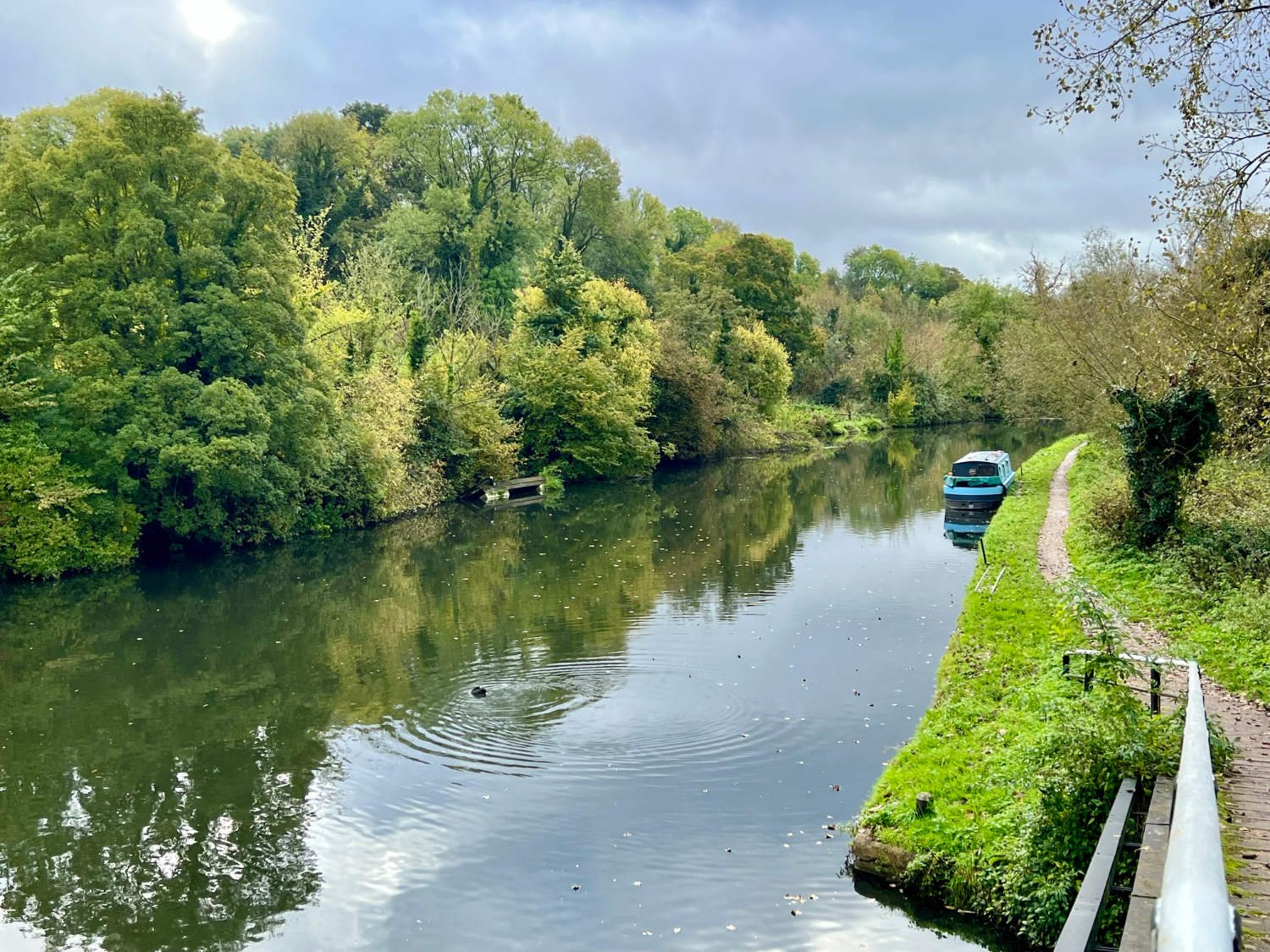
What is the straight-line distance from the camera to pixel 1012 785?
944cm

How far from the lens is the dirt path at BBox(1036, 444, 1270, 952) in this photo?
595cm

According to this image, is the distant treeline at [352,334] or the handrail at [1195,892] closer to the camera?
the handrail at [1195,892]

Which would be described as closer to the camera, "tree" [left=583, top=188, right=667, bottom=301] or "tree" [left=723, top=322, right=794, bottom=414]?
"tree" [left=723, top=322, right=794, bottom=414]

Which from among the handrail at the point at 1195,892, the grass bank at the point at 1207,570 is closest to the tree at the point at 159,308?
the grass bank at the point at 1207,570

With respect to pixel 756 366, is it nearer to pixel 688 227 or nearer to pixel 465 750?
pixel 688 227

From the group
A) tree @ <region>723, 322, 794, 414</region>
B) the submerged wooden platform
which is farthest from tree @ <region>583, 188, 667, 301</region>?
the submerged wooden platform

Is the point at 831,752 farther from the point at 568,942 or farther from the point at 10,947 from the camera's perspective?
the point at 10,947

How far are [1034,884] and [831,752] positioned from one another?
4.63 metres

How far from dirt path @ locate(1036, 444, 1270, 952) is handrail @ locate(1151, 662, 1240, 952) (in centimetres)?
445

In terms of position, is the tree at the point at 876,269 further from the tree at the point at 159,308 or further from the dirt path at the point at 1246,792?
the dirt path at the point at 1246,792

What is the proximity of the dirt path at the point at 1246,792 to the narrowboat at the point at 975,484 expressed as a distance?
18.9m

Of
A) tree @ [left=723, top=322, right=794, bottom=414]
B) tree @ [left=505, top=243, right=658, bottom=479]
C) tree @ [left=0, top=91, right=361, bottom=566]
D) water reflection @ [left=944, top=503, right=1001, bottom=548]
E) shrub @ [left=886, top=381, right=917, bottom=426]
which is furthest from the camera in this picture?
shrub @ [left=886, top=381, right=917, bottom=426]

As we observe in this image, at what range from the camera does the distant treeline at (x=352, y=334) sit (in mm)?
25453

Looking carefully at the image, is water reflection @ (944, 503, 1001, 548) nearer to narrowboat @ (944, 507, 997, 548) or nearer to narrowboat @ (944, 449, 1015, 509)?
narrowboat @ (944, 507, 997, 548)
